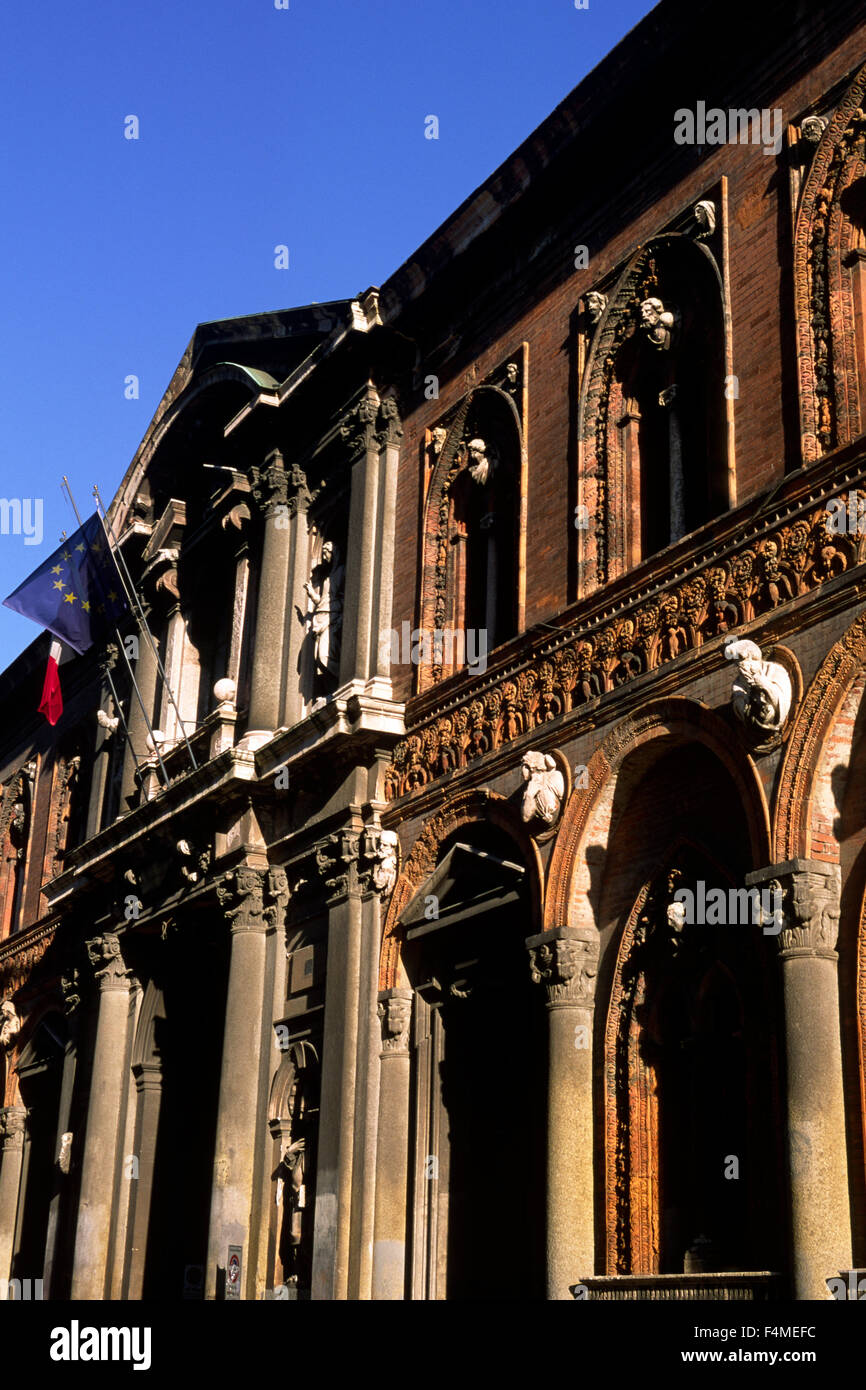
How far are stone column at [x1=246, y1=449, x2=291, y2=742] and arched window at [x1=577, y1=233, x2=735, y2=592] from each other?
232 inches

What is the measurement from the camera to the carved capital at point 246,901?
746 inches

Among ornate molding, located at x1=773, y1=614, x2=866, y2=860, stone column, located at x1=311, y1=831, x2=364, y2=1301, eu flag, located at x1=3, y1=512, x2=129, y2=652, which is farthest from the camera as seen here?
eu flag, located at x1=3, y1=512, x2=129, y2=652

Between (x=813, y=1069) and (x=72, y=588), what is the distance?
16.2 m

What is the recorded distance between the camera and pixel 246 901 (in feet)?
62.3

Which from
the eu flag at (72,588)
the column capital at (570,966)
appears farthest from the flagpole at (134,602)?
the column capital at (570,966)

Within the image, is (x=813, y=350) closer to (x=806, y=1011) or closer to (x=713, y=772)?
(x=713, y=772)

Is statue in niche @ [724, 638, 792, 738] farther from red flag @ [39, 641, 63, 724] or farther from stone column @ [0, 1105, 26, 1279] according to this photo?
stone column @ [0, 1105, 26, 1279]

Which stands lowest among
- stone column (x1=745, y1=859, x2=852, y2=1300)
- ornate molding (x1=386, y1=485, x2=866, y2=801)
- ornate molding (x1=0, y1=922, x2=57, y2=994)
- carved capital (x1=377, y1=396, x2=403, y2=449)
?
stone column (x1=745, y1=859, x2=852, y2=1300)

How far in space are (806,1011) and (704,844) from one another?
87.0 inches

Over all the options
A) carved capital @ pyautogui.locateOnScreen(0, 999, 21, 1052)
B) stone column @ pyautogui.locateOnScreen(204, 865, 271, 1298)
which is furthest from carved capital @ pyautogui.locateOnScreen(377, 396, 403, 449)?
carved capital @ pyautogui.locateOnScreen(0, 999, 21, 1052)

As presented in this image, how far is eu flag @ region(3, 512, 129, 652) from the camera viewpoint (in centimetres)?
2442

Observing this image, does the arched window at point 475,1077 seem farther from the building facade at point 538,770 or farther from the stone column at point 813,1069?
the stone column at point 813,1069

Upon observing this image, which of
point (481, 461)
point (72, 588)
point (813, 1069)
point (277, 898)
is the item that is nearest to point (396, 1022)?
point (277, 898)

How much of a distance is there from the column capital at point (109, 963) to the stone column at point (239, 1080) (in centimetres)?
385
